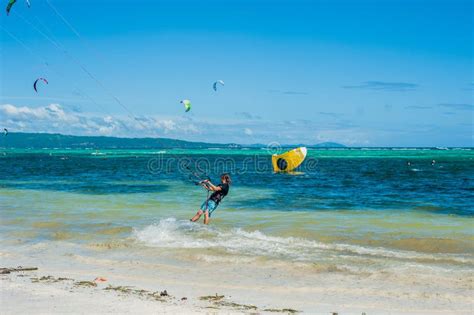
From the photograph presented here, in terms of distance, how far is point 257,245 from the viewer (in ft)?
43.1

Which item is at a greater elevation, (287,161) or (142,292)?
(287,161)

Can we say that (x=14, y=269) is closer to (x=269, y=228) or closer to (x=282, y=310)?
(x=282, y=310)

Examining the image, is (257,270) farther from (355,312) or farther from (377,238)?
(377,238)

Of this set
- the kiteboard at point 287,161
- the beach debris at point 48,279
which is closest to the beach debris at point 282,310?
the beach debris at point 48,279

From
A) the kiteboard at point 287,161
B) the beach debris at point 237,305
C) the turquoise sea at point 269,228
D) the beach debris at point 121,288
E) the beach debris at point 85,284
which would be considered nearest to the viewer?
the beach debris at point 237,305

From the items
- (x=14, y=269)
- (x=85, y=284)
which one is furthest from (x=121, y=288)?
(x=14, y=269)

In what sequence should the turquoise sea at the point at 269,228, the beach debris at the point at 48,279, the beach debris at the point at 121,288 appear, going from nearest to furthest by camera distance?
the beach debris at the point at 121,288, the beach debris at the point at 48,279, the turquoise sea at the point at 269,228

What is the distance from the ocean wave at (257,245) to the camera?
12070 millimetres

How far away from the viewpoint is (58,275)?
9758 millimetres

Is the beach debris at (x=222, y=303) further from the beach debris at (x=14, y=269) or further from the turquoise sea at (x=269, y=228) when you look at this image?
the beach debris at (x=14, y=269)

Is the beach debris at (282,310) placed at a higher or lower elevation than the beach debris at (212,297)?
higher

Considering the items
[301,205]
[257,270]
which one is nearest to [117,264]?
[257,270]

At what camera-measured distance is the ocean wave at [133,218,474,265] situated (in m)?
12.1

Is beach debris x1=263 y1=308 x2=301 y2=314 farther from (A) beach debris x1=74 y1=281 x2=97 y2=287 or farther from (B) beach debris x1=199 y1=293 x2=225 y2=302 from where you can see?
(A) beach debris x1=74 y1=281 x2=97 y2=287
